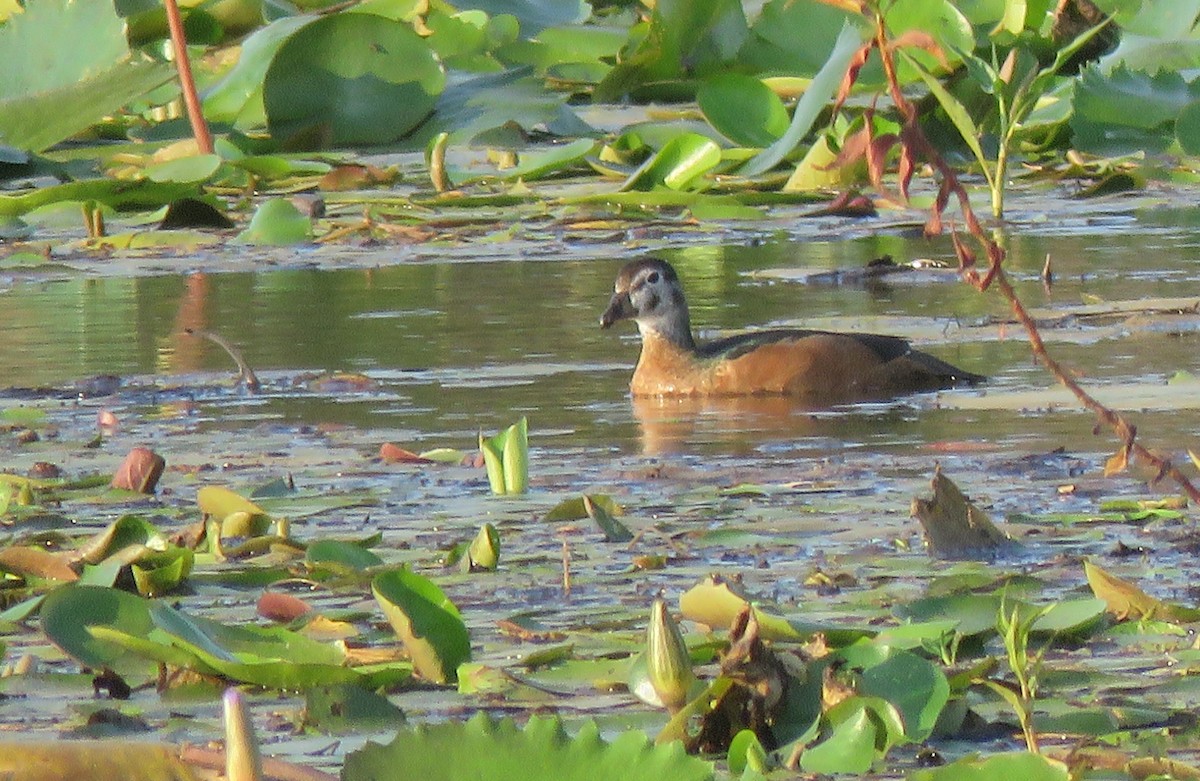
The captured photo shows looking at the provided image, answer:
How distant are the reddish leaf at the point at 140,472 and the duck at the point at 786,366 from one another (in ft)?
7.85

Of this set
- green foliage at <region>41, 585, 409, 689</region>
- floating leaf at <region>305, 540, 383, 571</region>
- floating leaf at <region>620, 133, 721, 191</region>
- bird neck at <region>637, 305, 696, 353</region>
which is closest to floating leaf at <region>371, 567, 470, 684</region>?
green foliage at <region>41, 585, 409, 689</region>

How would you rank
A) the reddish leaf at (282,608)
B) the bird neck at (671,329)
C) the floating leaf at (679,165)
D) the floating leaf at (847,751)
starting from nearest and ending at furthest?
the floating leaf at (847,751), the reddish leaf at (282,608), the bird neck at (671,329), the floating leaf at (679,165)

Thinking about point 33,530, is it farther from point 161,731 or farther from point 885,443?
point 885,443

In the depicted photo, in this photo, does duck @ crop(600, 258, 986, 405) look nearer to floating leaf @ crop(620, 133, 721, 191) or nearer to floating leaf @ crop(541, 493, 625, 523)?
floating leaf @ crop(541, 493, 625, 523)

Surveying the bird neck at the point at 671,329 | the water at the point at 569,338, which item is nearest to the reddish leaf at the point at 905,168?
the water at the point at 569,338

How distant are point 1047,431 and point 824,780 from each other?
120 inches

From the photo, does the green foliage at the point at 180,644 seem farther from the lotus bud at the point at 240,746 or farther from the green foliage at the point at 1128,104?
the green foliage at the point at 1128,104

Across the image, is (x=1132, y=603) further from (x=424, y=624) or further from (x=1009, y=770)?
(x=1009, y=770)

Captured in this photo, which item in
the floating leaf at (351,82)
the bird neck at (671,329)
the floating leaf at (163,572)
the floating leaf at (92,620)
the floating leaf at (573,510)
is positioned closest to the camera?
the floating leaf at (92,620)

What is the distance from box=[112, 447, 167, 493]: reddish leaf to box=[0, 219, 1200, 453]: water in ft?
3.54

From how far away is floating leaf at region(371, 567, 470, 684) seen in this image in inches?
146

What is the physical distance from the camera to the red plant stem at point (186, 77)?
11.1 meters

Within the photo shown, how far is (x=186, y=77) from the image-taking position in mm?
11273

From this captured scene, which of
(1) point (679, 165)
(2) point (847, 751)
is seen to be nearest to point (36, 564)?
(2) point (847, 751)
